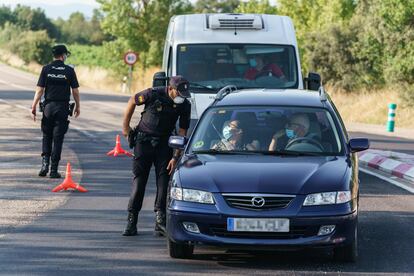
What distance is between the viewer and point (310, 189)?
9.14m

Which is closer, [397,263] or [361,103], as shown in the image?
[397,263]

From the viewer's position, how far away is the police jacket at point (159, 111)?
34.9ft

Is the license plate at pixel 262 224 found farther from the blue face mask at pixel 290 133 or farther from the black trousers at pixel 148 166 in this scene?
the black trousers at pixel 148 166

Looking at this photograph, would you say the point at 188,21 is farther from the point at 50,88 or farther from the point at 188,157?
the point at 188,157

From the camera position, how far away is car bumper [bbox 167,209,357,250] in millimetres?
9023

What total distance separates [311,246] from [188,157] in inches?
65.1

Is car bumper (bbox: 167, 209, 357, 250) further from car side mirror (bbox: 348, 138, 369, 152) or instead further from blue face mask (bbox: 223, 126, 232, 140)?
blue face mask (bbox: 223, 126, 232, 140)

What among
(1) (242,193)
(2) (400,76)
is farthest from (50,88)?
(2) (400,76)

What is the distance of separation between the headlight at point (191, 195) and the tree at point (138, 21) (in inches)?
1926

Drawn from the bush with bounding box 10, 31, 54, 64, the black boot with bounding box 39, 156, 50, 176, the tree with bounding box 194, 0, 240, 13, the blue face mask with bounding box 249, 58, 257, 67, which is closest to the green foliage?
the tree with bounding box 194, 0, 240, 13

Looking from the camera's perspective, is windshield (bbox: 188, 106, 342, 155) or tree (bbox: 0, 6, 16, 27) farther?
tree (bbox: 0, 6, 16, 27)

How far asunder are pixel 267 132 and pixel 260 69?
6.72m

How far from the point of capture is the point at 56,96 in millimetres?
15594

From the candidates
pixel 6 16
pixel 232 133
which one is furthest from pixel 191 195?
pixel 6 16
